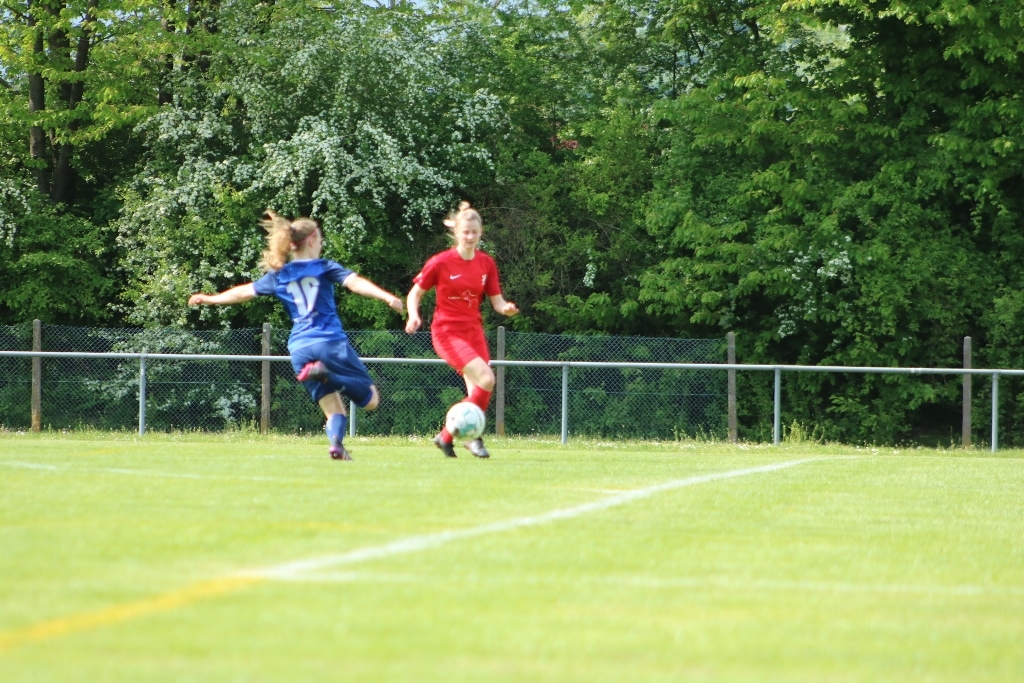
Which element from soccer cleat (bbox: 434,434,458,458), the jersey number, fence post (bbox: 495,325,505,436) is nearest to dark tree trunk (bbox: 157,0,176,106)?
fence post (bbox: 495,325,505,436)

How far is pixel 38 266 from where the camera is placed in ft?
82.7

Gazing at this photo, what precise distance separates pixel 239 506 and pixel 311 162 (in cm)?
1826

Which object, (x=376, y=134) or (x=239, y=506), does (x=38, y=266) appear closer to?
(x=376, y=134)

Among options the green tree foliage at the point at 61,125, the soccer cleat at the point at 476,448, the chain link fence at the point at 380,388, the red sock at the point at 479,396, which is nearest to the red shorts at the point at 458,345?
the red sock at the point at 479,396

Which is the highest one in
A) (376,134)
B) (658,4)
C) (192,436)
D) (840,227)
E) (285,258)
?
(658,4)

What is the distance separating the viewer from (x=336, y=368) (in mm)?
10328

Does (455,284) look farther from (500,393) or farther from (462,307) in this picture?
(500,393)

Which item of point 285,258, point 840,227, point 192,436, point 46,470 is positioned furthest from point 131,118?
point 46,470

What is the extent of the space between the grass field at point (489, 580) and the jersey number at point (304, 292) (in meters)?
1.84

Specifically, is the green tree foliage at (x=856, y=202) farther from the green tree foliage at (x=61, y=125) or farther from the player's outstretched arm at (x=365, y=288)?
the player's outstretched arm at (x=365, y=288)

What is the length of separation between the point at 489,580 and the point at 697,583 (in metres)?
0.69

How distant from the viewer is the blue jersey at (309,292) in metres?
10.3

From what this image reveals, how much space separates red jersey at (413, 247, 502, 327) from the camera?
1175 cm

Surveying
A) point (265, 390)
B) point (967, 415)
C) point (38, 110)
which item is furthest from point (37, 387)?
point (967, 415)
